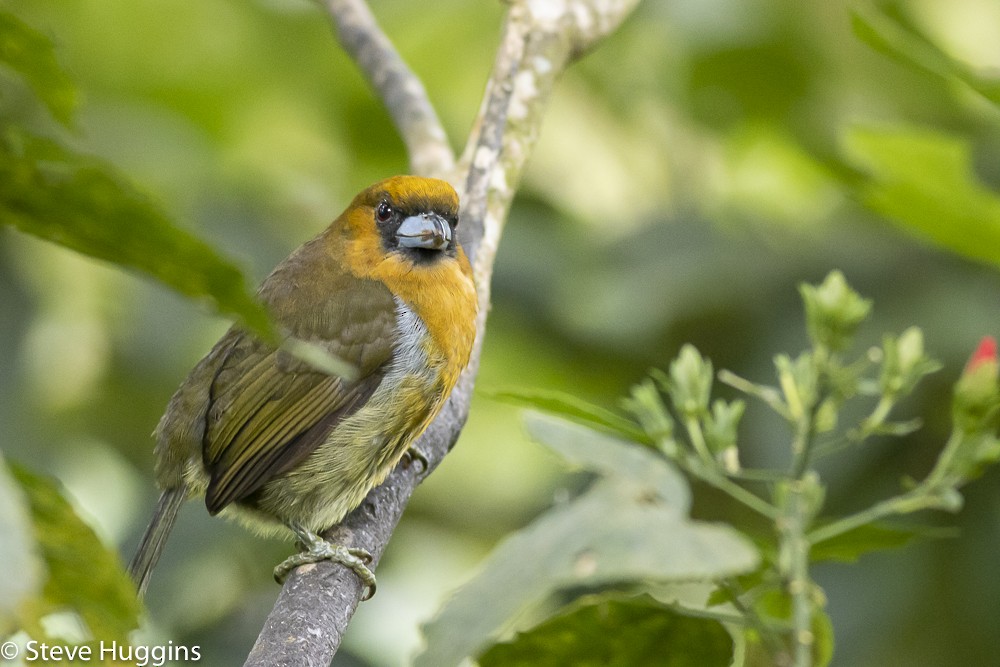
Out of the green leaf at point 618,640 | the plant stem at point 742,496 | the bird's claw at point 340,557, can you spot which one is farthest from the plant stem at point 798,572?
the bird's claw at point 340,557

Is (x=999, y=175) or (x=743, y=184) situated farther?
(x=743, y=184)

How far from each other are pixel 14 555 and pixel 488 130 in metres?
2.17

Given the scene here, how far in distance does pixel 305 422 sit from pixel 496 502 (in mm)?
1299

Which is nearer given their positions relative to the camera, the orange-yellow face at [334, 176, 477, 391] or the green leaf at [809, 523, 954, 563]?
the green leaf at [809, 523, 954, 563]

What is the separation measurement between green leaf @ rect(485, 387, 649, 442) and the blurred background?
4.87 feet

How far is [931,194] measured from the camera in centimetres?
196

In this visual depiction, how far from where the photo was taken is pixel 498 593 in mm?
807

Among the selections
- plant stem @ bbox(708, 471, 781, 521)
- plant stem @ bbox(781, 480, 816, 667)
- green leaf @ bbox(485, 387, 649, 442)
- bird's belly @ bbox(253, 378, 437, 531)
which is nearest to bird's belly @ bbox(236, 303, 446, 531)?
bird's belly @ bbox(253, 378, 437, 531)

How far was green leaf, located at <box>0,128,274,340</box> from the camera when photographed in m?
0.71

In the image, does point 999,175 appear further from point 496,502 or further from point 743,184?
point 496,502

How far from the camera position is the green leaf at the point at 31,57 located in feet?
2.58

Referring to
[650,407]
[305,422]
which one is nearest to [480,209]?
[305,422]

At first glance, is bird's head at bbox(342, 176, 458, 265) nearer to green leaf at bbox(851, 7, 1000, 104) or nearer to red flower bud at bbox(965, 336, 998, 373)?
green leaf at bbox(851, 7, 1000, 104)

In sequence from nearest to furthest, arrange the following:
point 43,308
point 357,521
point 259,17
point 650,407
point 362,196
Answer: point 650,407
point 357,521
point 362,196
point 43,308
point 259,17
